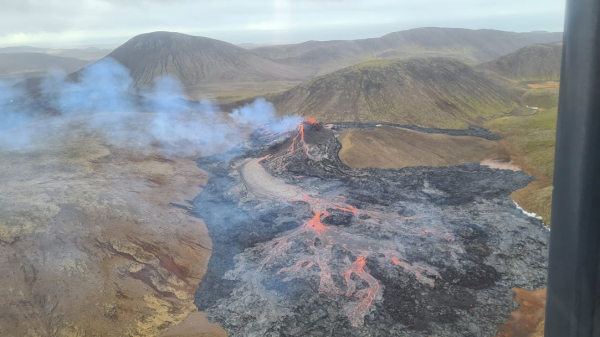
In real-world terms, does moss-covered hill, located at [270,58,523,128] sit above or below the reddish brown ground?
above

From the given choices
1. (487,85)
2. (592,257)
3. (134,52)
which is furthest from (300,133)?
(134,52)

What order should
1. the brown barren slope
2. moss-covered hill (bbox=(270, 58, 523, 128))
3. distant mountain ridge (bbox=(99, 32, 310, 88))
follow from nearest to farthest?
1. the brown barren slope
2. moss-covered hill (bbox=(270, 58, 523, 128))
3. distant mountain ridge (bbox=(99, 32, 310, 88))

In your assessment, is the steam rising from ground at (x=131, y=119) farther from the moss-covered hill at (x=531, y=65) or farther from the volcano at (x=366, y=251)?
the moss-covered hill at (x=531, y=65)

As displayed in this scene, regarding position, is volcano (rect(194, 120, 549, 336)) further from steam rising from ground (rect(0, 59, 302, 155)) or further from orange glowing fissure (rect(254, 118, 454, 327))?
steam rising from ground (rect(0, 59, 302, 155))

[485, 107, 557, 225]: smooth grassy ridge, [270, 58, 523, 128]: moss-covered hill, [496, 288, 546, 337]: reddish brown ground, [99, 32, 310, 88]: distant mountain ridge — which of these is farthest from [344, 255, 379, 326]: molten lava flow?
[99, 32, 310, 88]: distant mountain ridge

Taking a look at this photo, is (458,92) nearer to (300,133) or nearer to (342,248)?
(300,133)

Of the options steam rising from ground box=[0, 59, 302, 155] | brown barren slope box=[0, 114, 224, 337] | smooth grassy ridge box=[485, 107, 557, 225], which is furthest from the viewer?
steam rising from ground box=[0, 59, 302, 155]
